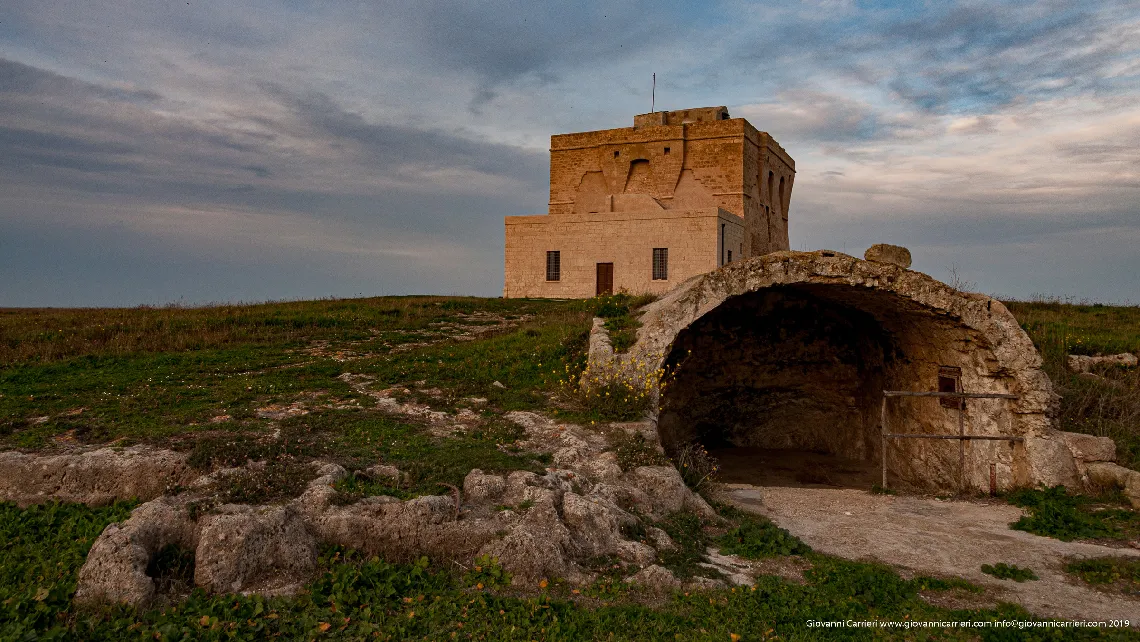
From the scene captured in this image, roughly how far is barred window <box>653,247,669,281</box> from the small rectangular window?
58.4 ft

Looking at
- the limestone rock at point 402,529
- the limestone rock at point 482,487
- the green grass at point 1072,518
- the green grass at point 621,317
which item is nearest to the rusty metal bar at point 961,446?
the green grass at point 1072,518

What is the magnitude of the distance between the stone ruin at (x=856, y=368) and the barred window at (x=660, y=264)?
1331cm

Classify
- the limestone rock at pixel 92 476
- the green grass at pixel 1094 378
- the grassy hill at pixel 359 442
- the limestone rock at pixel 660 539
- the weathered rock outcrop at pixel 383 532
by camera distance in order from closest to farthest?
the grassy hill at pixel 359 442
the weathered rock outcrop at pixel 383 532
the limestone rock at pixel 92 476
the limestone rock at pixel 660 539
the green grass at pixel 1094 378

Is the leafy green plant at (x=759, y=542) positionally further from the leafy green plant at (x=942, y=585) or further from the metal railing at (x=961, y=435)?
the metal railing at (x=961, y=435)

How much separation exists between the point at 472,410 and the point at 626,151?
1026 inches

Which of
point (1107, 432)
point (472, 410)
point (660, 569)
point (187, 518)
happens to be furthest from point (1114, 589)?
point (187, 518)

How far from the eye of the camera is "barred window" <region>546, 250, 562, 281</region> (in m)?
31.4

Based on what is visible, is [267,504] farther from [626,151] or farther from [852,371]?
[626,151]

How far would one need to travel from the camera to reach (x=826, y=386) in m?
16.5

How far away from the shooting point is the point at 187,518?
21.2ft

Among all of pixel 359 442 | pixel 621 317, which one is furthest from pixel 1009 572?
pixel 359 442

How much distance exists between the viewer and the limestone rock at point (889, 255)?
11.3 meters

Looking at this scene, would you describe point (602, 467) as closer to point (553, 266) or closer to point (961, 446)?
point (961, 446)

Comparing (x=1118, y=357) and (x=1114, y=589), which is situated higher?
(x=1118, y=357)
